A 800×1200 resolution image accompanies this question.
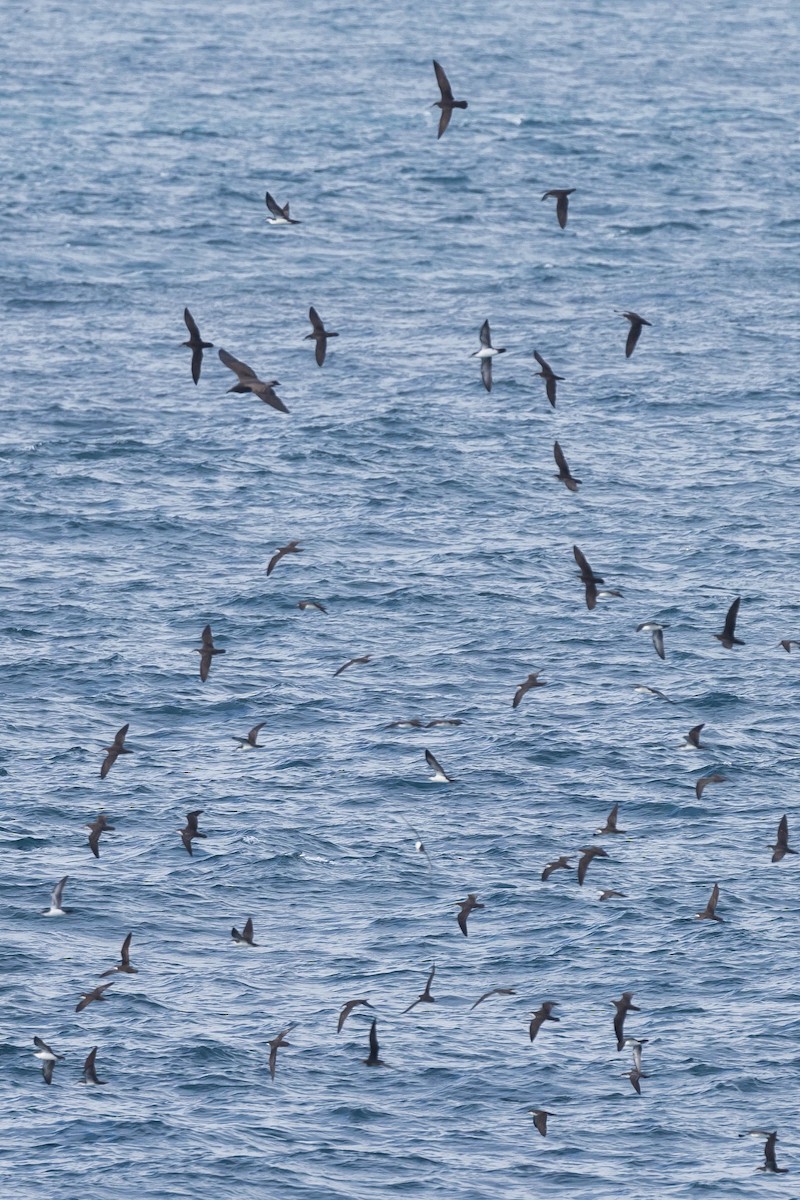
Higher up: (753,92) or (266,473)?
(266,473)

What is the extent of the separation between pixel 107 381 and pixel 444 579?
31.3m

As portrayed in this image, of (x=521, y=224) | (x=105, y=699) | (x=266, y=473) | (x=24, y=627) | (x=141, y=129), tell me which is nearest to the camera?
(x=105, y=699)

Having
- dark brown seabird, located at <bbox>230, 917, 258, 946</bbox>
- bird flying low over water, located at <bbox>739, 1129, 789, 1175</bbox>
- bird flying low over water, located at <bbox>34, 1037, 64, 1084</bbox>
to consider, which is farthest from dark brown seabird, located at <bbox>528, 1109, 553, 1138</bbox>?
bird flying low over water, located at <bbox>34, 1037, 64, 1084</bbox>

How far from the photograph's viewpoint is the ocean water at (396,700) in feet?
198

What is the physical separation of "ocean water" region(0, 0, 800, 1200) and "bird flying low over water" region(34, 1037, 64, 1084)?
0.59m

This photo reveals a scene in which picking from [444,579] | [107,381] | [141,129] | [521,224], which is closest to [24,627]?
[444,579]

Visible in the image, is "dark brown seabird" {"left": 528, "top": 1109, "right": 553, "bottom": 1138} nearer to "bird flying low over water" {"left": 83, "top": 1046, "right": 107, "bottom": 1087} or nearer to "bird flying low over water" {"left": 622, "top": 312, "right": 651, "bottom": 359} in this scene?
"bird flying low over water" {"left": 83, "top": 1046, "right": 107, "bottom": 1087}

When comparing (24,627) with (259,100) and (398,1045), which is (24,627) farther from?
(259,100)

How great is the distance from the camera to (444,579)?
306 feet

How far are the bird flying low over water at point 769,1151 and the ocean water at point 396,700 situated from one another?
0.49 meters

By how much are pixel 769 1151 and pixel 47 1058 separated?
2038 cm

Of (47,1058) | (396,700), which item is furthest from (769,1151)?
(396,700)

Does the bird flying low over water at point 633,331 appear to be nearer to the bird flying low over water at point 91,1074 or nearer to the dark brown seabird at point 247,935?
the dark brown seabird at point 247,935

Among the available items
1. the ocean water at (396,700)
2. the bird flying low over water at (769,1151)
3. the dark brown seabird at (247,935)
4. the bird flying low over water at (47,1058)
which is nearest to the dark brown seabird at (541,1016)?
the ocean water at (396,700)
